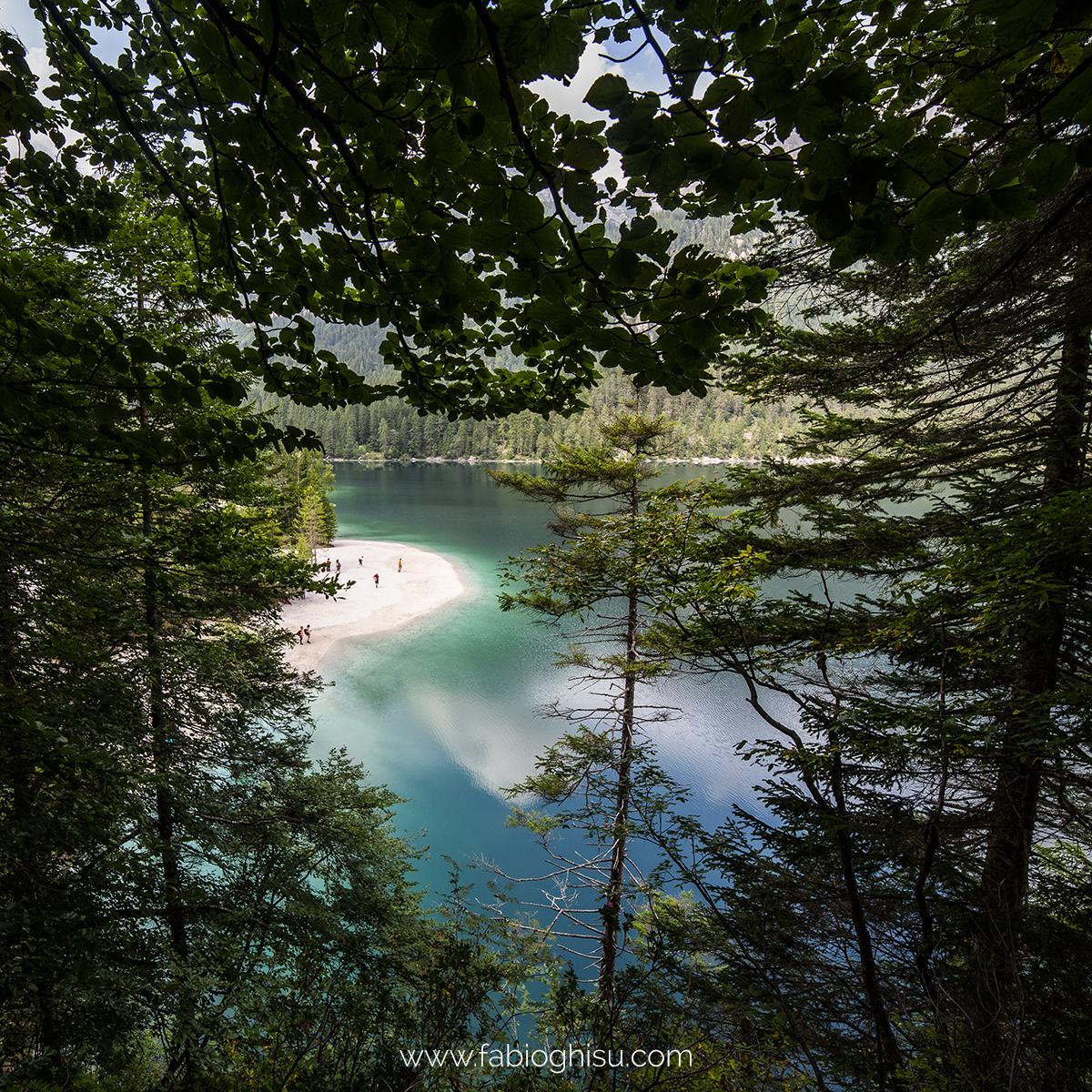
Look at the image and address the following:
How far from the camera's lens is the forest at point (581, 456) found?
2.80 feet

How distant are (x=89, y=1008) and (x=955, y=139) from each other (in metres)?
7.35

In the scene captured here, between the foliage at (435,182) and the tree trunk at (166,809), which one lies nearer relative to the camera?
the foliage at (435,182)

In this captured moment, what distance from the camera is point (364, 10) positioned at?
2.95 feet

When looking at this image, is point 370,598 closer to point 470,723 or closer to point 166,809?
point 470,723

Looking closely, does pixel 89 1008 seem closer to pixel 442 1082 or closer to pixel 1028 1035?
pixel 442 1082

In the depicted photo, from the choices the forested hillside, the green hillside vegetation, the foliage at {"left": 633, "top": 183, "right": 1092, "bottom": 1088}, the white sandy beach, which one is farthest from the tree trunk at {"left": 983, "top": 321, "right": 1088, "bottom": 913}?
the forested hillside

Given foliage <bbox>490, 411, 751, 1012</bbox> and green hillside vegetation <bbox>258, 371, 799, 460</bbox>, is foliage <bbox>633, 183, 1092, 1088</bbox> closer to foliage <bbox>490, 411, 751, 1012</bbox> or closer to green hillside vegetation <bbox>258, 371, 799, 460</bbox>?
foliage <bbox>490, 411, 751, 1012</bbox>

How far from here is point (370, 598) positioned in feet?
90.1

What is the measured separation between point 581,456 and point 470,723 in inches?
472

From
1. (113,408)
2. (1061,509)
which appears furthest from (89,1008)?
(1061,509)

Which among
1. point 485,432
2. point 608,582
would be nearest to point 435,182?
point 608,582

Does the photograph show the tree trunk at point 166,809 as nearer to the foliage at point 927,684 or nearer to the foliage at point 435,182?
the foliage at point 435,182

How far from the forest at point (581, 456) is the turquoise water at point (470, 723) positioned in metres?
5.84

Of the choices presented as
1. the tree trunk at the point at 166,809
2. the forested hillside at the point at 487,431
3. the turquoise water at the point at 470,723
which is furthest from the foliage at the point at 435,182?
the forested hillside at the point at 487,431
